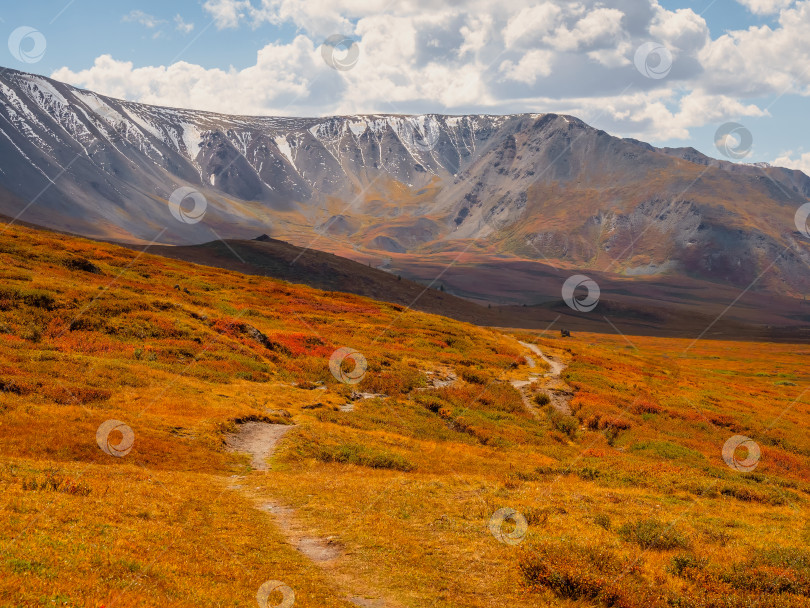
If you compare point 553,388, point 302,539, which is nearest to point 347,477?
point 302,539

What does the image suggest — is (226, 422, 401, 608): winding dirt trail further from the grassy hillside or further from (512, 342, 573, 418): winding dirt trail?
(512, 342, 573, 418): winding dirt trail

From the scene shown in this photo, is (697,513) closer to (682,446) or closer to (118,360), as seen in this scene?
(682,446)

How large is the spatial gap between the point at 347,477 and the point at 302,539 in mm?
7583

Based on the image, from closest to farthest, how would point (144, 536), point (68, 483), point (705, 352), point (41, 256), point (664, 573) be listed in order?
point (144, 536)
point (664, 573)
point (68, 483)
point (41, 256)
point (705, 352)

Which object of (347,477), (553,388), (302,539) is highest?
(553,388)

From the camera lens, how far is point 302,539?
16469 millimetres

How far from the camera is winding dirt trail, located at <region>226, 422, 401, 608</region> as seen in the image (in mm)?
13070

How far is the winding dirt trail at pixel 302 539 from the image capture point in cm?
1307

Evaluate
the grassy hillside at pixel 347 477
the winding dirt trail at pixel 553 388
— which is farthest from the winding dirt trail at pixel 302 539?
the winding dirt trail at pixel 553 388

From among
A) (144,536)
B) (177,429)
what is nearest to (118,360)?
(177,429)

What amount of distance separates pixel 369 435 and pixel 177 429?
10558mm

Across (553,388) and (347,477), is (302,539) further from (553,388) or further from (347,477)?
(553,388)

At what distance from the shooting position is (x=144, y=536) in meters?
13.7

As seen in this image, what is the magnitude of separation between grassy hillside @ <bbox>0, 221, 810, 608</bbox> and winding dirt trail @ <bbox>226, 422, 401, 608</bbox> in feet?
0.52
